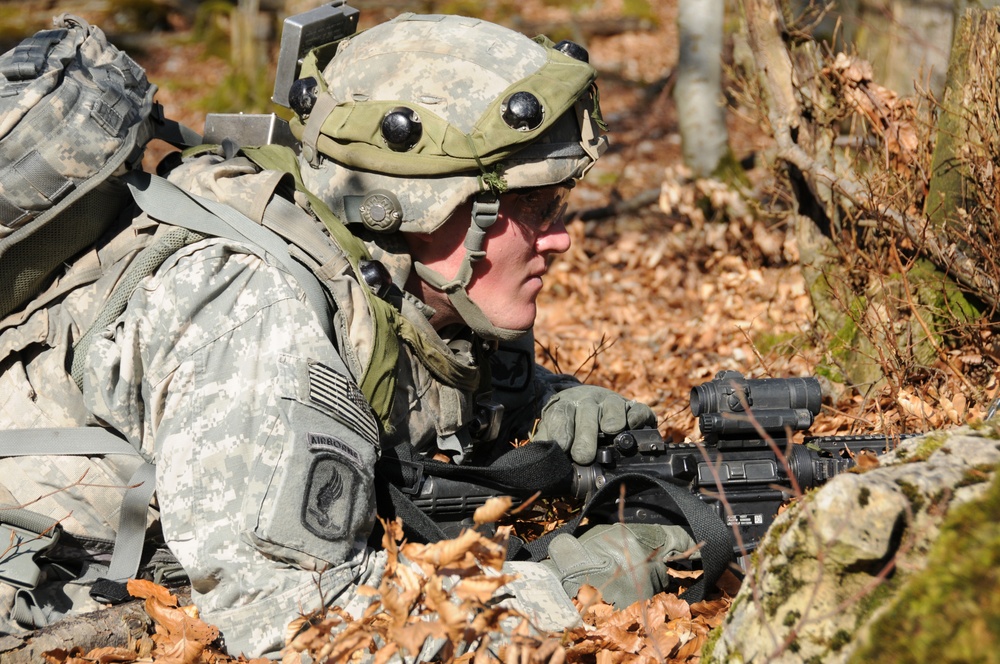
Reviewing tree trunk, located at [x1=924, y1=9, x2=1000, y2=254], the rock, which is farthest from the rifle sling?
tree trunk, located at [x1=924, y1=9, x2=1000, y2=254]

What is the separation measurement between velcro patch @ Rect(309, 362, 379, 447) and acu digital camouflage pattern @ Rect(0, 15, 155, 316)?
37.5 inches

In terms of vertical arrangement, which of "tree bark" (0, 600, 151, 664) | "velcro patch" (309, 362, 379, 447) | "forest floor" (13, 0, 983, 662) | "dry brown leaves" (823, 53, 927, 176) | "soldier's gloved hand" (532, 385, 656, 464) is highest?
"dry brown leaves" (823, 53, 927, 176)

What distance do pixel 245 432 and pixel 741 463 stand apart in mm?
1772

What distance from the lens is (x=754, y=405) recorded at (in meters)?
3.51

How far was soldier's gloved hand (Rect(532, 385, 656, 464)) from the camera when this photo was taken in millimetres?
3781

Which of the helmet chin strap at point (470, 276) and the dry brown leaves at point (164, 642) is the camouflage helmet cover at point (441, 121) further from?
the dry brown leaves at point (164, 642)

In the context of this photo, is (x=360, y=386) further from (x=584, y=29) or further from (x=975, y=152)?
(x=584, y=29)

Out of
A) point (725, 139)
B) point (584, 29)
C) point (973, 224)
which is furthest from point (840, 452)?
point (584, 29)

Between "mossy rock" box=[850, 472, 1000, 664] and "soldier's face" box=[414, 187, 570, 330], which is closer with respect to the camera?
"mossy rock" box=[850, 472, 1000, 664]

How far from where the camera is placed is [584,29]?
1445cm

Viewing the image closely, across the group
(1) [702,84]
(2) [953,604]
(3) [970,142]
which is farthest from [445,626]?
(1) [702,84]

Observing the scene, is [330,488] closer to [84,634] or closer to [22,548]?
[84,634]

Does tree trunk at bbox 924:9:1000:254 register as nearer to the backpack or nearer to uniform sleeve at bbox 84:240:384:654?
the backpack

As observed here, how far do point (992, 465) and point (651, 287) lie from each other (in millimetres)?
5267
